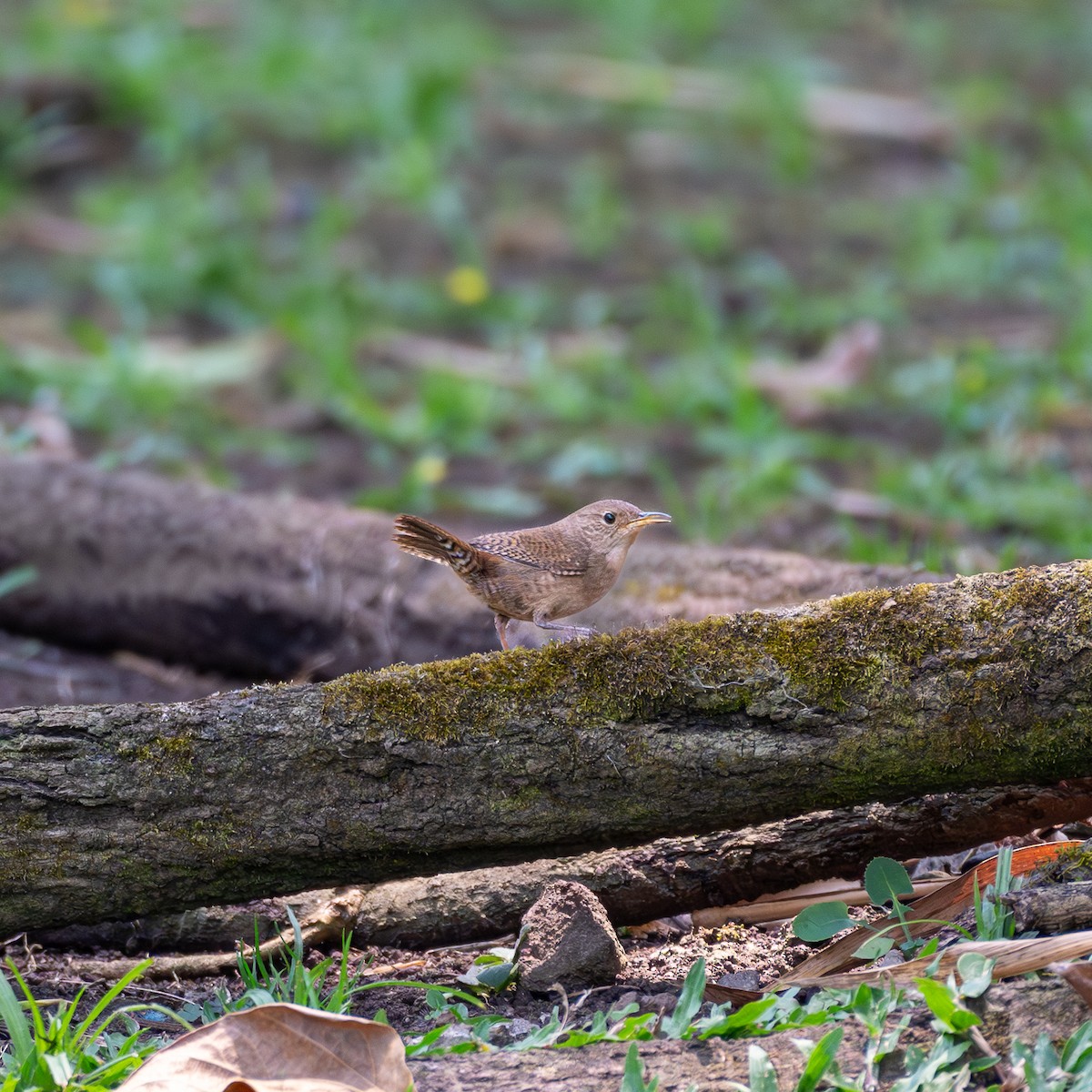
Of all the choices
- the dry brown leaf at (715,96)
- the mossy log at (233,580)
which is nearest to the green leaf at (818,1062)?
the mossy log at (233,580)

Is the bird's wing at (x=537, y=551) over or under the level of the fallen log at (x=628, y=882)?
A: over

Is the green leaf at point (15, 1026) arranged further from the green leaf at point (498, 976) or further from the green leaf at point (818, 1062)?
the green leaf at point (818, 1062)

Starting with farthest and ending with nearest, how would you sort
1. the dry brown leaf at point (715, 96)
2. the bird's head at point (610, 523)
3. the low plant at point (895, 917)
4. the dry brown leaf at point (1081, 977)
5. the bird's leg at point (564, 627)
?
1. the dry brown leaf at point (715, 96)
2. the bird's head at point (610, 523)
3. the bird's leg at point (564, 627)
4. the low plant at point (895, 917)
5. the dry brown leaf at point (1081, 977)

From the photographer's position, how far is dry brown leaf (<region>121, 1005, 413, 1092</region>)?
9.02 feet

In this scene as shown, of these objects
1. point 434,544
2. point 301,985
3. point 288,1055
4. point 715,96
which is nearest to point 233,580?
point 434,544

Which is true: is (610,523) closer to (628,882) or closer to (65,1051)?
(628,882)

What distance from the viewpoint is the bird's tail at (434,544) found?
3992 millimetres

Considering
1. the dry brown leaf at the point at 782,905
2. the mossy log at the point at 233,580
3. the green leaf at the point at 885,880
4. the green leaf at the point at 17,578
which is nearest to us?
the green leaf at the point at 885,880

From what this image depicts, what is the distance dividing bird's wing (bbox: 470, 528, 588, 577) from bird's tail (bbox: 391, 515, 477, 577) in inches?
3.1

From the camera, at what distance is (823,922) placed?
131 inches

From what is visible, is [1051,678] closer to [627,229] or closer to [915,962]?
[915,962]

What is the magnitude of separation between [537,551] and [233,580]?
1.98 meters

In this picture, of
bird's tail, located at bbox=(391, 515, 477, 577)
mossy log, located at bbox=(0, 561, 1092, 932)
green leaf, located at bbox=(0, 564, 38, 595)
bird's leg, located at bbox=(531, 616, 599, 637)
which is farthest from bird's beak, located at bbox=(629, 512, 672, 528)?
green leaf, located at bbox=(0, 564, 38, 595)

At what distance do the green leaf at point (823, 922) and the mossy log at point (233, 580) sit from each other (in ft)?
5.97
